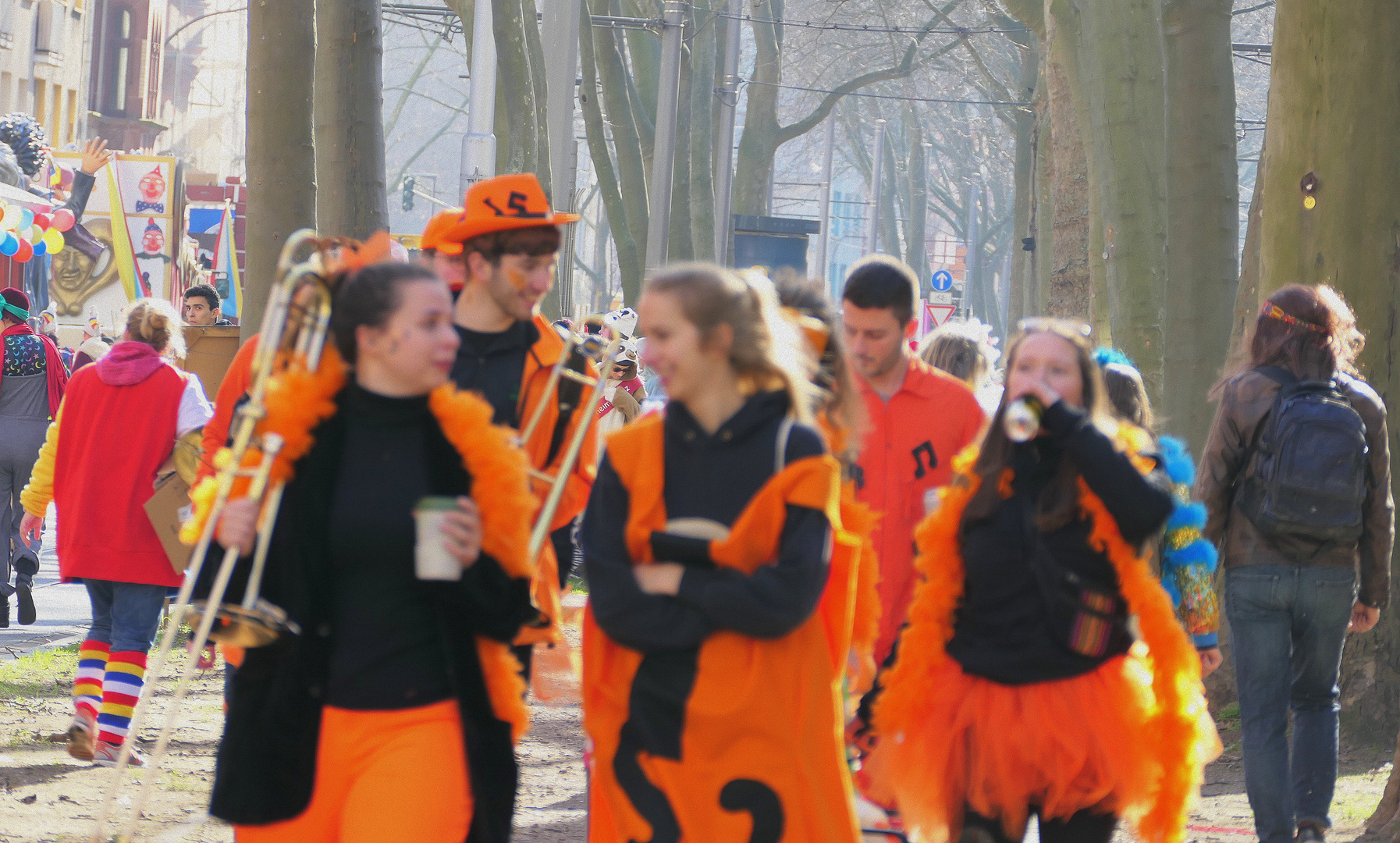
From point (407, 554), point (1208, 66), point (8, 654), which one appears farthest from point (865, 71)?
point (407, 554)

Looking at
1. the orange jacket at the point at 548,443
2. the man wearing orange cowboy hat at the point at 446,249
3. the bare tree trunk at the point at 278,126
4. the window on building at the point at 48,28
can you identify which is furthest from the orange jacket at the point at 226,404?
the window on building at the point at 48,28

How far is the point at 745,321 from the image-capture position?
380 centimetres

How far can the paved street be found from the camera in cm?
1078

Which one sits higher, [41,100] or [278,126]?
[41,100]

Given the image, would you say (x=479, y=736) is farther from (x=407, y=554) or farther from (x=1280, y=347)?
(x=1280, y=347)

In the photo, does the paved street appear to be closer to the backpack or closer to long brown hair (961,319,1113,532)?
the backpack

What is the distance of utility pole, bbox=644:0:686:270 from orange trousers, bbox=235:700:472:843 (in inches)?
689

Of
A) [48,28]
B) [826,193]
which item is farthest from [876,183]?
[48,28]

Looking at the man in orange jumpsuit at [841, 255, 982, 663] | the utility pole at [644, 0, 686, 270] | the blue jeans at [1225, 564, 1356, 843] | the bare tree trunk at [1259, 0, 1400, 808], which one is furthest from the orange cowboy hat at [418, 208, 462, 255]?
the utility pole at [644, 0, 686, 270]

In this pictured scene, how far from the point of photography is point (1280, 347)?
606 centimetres

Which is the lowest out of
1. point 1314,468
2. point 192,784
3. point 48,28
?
point 192,784

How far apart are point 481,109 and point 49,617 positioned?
4.62m

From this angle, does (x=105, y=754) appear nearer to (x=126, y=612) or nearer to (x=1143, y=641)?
(x=126, y=612)

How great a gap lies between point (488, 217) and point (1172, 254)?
20.4 feet
